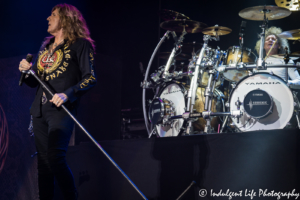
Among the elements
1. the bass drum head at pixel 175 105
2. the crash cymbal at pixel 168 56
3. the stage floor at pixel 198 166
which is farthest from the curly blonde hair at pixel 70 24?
the crash cymbal at pixel 168 56

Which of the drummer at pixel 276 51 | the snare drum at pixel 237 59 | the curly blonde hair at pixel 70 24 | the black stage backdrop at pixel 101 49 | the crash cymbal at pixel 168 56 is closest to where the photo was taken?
the curly blonde hair at pixel 70 24

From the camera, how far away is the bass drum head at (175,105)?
186 inches

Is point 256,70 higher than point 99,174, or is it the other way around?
point 256,70

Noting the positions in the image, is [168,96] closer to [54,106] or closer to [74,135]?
[74,135]

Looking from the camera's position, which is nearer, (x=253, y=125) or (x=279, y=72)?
(x=253, y=125)

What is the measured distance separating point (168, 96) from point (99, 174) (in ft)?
Result: 7.05

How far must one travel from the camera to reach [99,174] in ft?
11.1

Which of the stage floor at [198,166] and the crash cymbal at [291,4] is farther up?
the crash cymbal at [291,4]

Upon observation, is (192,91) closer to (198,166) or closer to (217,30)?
(217,30)

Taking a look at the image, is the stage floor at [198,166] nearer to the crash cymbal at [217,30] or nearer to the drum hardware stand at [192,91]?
the drum hardware stand at [192,91]

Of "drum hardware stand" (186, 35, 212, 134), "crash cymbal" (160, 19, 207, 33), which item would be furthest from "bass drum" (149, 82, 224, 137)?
"crash cymbal" (160, 19, 207, 33)

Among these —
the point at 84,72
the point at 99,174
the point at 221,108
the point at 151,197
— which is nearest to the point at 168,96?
the point at 221,108

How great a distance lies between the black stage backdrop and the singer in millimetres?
988

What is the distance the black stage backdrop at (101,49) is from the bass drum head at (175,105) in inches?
29.9
